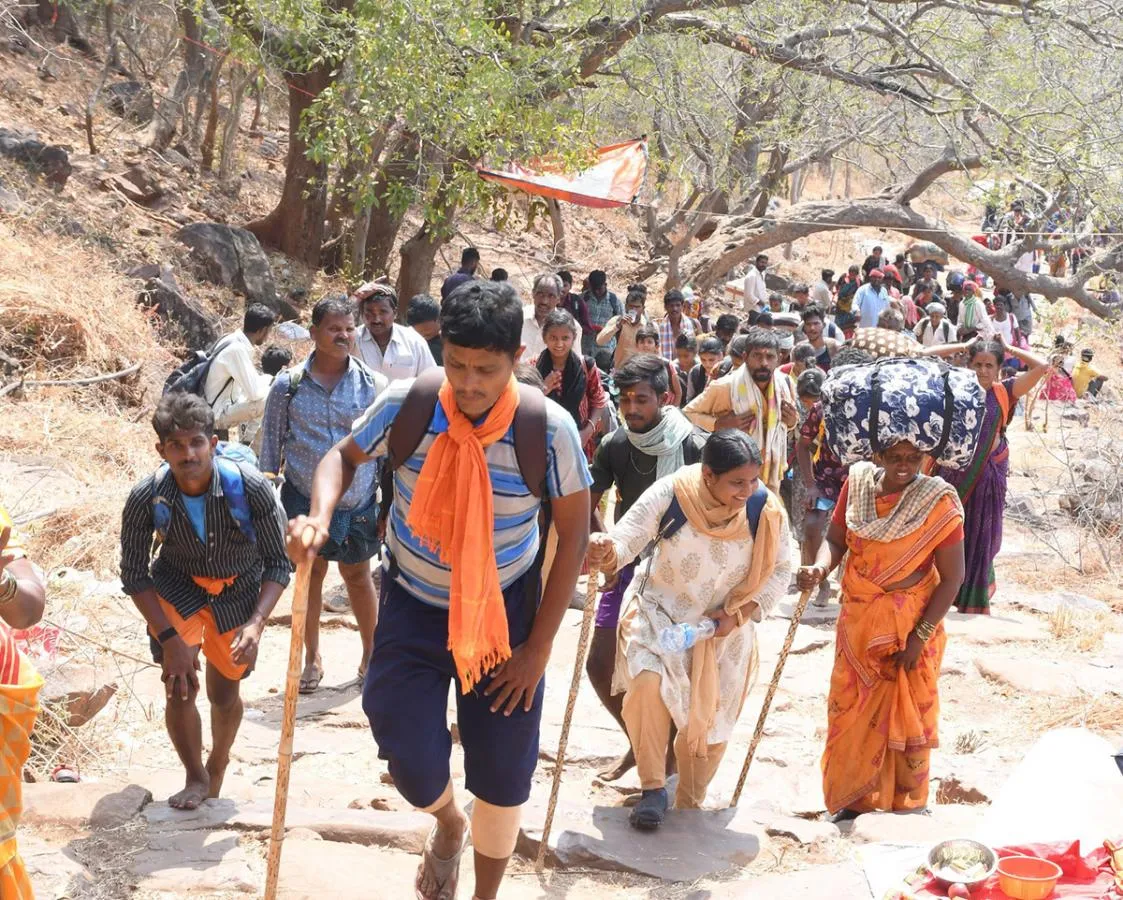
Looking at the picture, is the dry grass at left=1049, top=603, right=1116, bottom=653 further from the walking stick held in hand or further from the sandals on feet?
the walking stick held in hand

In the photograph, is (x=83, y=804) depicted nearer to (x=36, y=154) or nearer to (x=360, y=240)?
(x=36, y=154)

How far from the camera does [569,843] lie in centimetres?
452

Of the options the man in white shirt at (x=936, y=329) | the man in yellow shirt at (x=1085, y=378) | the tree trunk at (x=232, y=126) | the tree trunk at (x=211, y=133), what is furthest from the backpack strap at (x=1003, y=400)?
the tree trunk at (x=211, y=133)

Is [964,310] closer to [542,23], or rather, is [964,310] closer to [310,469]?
[542,23]

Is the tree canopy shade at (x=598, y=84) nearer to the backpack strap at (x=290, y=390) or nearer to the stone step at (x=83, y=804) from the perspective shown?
the backpack strap at (x=290, y=390)

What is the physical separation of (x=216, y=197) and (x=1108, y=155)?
12.0 metres

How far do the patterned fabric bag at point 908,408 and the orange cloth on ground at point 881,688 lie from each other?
27cm

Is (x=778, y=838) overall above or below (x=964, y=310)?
below

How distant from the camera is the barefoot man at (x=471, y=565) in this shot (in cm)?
321

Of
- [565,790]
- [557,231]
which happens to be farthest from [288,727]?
[557,231]

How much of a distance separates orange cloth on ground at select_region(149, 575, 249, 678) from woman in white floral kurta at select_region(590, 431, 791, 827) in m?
1.39

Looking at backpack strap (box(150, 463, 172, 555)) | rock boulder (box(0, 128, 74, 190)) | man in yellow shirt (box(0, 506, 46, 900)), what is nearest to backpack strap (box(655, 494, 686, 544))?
backpack strap (box(150, 463, 172, 555))

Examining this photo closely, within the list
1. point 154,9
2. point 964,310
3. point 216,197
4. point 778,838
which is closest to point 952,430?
point 778,838

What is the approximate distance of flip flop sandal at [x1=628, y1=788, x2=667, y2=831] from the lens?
465 centimetres
